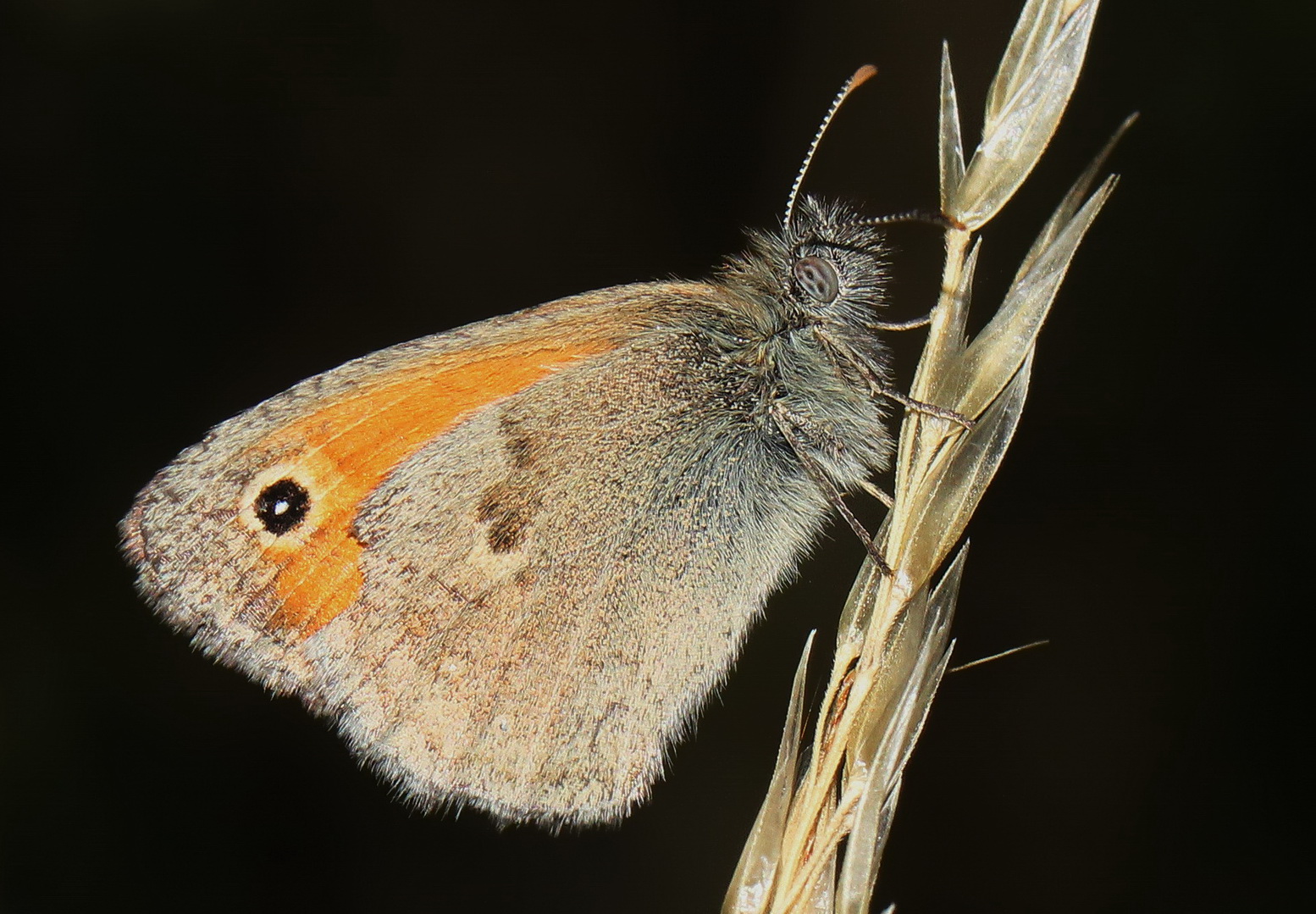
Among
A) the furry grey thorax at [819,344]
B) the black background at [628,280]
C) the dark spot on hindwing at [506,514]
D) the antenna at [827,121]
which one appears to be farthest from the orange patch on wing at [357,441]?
the black background at [628,280]

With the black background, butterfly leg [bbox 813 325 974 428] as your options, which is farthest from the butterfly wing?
the black background

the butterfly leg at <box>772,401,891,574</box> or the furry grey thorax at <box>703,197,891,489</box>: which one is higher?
the furry grey thorax at <box>703,197,891,489</box>

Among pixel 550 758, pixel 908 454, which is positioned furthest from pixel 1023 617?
Result: pixel 908 454

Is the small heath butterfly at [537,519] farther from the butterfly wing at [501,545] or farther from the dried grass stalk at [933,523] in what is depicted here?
the dried grass stalk at [933,523]

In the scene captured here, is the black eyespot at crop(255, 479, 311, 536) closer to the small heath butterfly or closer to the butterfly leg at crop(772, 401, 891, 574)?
the small heath butterfly

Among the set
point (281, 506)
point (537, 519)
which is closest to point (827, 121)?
point (537, 519)

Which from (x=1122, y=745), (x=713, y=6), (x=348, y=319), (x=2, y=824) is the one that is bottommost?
(x=1122, y=745)

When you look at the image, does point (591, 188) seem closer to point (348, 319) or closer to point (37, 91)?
point (348, 319)
